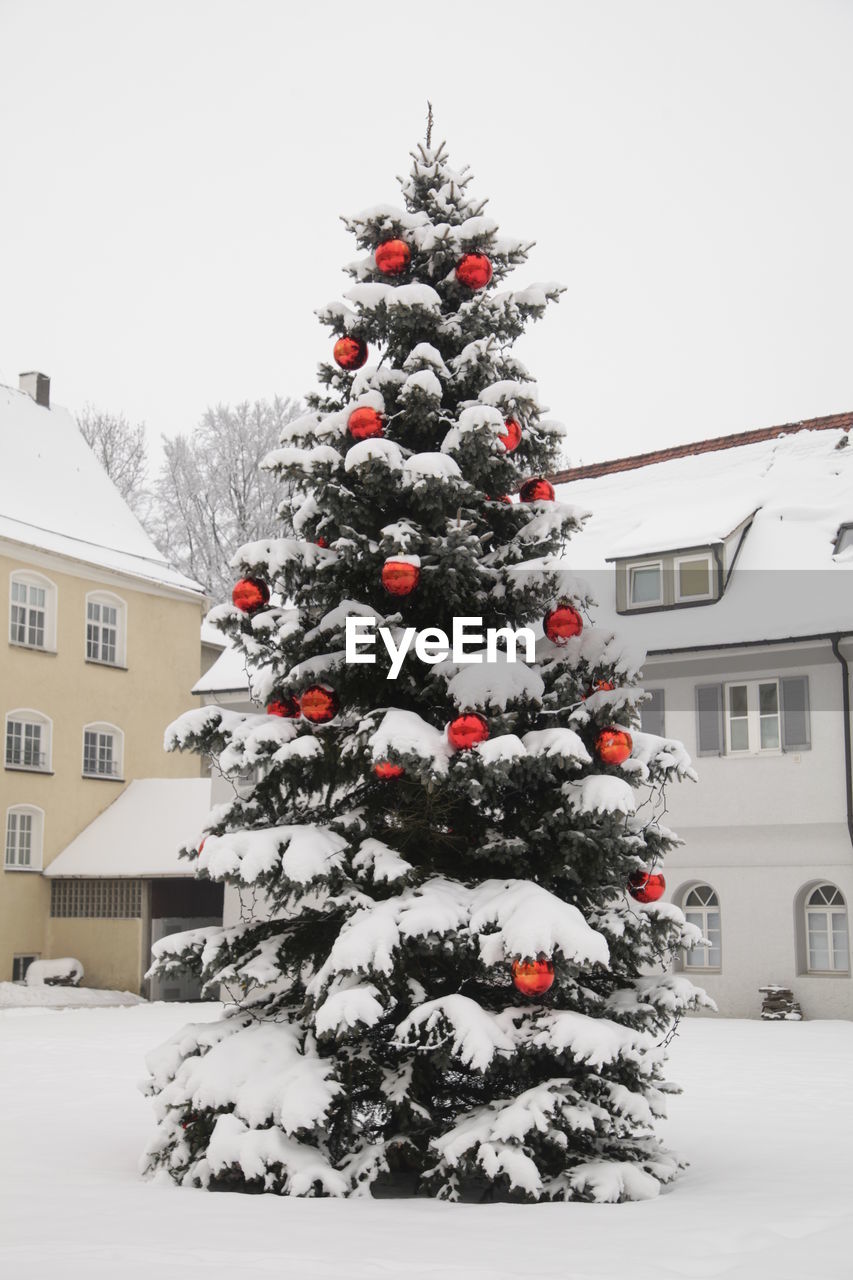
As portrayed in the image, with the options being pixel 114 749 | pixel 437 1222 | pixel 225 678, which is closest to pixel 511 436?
pixel 437 1222

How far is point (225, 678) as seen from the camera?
29844 mm

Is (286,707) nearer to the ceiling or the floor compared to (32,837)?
nearer to the ceiling

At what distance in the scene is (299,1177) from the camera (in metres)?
8.16

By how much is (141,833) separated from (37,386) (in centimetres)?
1240

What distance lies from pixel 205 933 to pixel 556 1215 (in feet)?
9.29

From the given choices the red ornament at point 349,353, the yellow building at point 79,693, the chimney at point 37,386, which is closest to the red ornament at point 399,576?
the red ornament at point 349,353

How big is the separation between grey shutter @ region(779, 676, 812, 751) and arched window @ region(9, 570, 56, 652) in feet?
51.0

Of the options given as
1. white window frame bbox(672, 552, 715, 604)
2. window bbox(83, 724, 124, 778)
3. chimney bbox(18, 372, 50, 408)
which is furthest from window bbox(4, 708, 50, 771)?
white window frame bbox(672, 552, 715, 604)

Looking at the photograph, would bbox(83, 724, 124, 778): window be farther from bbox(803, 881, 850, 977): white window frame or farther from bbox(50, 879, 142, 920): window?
bbox(803, 881, 850, 977): white window frame

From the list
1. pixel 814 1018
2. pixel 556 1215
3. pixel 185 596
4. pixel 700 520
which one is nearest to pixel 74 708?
pixel 185 596

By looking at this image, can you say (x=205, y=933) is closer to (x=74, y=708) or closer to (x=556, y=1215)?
(x=556, y=1215)

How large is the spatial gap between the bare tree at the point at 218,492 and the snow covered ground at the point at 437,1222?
32961 mm

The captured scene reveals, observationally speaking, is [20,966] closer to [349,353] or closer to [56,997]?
[56,997]

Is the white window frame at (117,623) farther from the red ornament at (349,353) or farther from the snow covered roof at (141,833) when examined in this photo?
the red ornament at (349,353)
